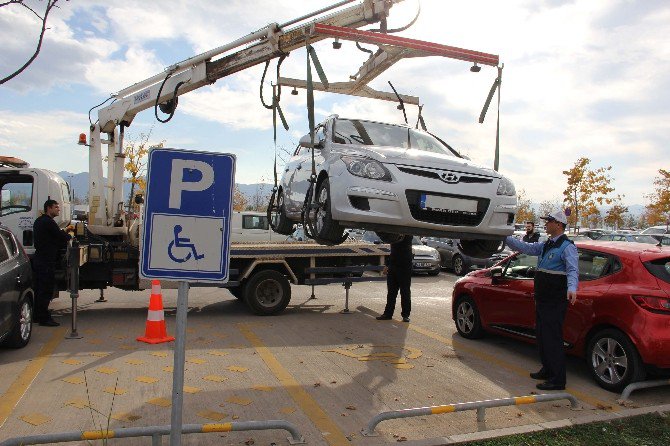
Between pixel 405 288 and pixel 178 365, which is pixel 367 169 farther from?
pixel 405 288

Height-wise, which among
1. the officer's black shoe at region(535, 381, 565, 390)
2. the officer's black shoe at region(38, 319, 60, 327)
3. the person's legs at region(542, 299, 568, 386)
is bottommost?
the officer's black shoe at region(38, 319, 60, 327)

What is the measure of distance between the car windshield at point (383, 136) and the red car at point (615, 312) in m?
1.99

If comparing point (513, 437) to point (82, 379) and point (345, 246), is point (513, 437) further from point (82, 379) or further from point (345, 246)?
point (345, 246)

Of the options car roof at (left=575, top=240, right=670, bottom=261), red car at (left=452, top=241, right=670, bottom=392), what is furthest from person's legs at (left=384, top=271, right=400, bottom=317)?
car roof at (left=575, top=240, right=670, bottom=261)

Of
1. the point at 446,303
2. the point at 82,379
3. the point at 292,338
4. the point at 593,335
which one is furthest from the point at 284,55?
the point at 446,303

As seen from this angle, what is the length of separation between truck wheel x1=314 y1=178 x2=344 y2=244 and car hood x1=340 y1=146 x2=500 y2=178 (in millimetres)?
480

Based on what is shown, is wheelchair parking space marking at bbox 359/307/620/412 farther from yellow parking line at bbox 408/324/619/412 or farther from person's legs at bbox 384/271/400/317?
person's legs at bbox 384/271/400/317

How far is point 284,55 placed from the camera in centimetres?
696

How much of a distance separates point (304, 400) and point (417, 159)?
2.63 metres

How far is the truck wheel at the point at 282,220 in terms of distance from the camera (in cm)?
814

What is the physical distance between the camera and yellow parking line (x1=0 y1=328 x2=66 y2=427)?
4.52 meters

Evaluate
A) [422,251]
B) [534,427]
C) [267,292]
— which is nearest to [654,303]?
[534,427]

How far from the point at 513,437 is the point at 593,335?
2.09 m

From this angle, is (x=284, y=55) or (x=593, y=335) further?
(x=284, y=55)
